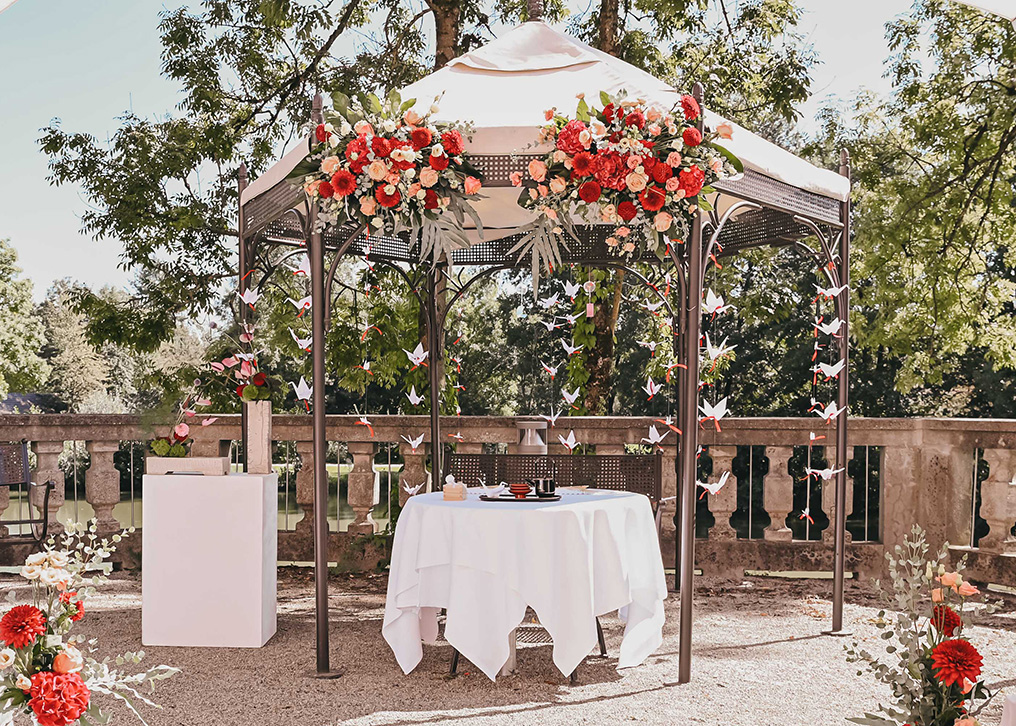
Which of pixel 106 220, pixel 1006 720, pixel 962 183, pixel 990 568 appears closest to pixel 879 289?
pixel 962 183

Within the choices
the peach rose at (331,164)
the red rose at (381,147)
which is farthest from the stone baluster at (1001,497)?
the peach rose at (331,164)

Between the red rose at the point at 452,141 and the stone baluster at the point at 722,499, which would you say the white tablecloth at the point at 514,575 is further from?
the stone baluster at the point at 722,499

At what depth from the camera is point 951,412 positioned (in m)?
20.6

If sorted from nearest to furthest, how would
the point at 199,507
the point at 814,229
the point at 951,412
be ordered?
the point at 199,507
the point at 814,229
the point at 951,412

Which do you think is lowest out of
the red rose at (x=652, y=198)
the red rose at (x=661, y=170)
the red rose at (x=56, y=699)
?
the red rose at (x=56, y=699)

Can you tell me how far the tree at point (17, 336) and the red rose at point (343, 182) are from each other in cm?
2790

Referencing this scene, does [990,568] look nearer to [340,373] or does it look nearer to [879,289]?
[340,373]

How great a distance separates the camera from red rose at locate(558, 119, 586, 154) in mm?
4348

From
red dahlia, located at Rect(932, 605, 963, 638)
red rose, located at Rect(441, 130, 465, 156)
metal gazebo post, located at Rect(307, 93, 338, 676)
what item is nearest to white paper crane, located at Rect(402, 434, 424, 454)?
metal gazebo post, located at Rect(307, 93, 338, 676)

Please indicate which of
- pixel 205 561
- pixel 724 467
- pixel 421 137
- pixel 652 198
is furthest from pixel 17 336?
pixel 652 198

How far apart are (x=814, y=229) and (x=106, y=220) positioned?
712 cm

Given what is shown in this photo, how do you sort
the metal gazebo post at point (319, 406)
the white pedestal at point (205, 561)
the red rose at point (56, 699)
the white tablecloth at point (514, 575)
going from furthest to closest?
the white pedestal at point (205, 561) < the metal gazebo post at point (319, 406) < the white tablecloth at point (514, 575) < the red rose at point (56, 699)

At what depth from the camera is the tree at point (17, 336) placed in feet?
96.4

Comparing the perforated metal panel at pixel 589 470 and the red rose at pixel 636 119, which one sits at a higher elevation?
the red rose at pixel 636 119
